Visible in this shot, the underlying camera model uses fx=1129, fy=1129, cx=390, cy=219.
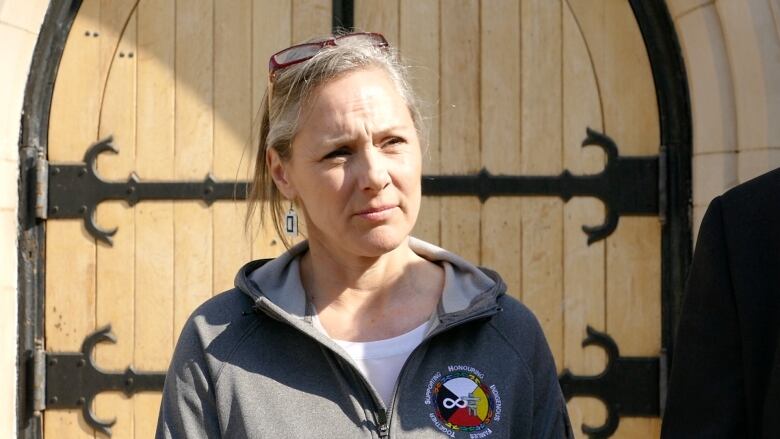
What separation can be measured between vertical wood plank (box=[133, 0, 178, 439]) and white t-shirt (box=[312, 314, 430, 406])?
1266 millimetres

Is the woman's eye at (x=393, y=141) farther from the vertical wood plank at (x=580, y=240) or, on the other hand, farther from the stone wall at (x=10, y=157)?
the stone wall at (x=10, y=157)

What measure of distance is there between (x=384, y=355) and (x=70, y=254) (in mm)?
1452

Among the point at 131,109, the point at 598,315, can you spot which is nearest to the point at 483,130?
the point at 598,315

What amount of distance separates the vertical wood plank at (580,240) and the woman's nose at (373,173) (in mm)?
1234

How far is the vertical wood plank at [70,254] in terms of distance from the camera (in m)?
2.77

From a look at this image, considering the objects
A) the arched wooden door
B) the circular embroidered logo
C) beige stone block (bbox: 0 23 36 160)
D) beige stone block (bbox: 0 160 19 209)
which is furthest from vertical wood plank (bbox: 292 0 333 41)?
the circular embroidered logo

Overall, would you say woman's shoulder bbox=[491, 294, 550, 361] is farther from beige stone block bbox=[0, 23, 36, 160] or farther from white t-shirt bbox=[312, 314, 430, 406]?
beige stone block bbox=[0, 23, 36, 160]

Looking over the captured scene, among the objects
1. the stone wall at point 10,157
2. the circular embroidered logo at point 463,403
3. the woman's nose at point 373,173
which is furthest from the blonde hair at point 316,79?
the stone wall at point 10,157

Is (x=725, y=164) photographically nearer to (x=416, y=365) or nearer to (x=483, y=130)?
(x=483, y=130)

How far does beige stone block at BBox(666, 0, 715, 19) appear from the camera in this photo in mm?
2555

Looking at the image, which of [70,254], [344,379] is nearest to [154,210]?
[70,254]

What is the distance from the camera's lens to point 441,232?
2.72 metres

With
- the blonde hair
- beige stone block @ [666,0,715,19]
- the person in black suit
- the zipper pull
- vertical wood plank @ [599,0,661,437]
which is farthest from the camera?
vertical wood plank @ [599,0,661,437]

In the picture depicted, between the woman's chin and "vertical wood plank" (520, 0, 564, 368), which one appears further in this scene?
"vertical wood plank" (520, 0, 564, 368)
